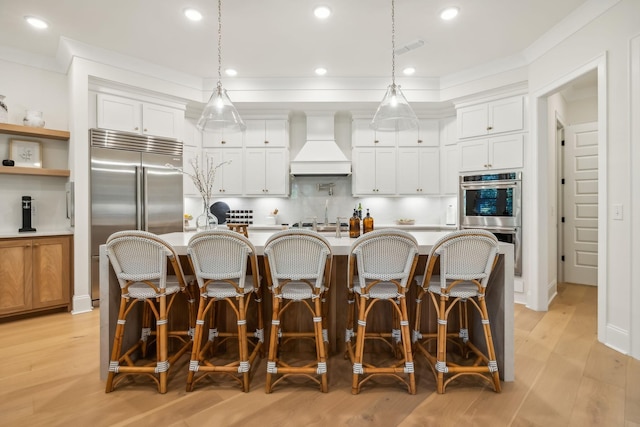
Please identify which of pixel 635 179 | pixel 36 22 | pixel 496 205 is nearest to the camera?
pixel 635 179

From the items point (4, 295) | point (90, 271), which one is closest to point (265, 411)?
point (90, 271)

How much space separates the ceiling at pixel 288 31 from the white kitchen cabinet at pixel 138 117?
562 millimetres

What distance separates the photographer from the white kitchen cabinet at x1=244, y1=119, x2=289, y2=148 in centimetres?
495

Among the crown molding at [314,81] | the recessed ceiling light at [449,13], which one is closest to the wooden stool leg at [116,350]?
the crown molding at [314,81]

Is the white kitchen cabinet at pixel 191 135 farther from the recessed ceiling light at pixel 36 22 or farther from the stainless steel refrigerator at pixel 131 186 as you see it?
the recessed ceiling light at pixel 36 22

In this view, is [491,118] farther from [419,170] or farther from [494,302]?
[494,302]

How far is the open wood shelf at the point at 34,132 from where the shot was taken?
3.37 meters

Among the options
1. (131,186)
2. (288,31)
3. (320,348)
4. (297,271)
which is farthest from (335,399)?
(131,186)

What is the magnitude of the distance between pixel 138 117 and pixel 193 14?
1719 mm

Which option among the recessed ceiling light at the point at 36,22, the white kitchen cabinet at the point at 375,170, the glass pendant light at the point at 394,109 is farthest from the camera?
the white kitchen cabinet at the point at 375,170

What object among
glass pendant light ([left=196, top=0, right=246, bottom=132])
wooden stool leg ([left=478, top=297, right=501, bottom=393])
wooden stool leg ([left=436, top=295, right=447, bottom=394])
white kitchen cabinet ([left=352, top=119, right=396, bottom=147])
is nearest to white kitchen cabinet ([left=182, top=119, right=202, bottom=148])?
glass pendant light ([left=196, top=0, right=246, bottom=132])

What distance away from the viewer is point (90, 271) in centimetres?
365

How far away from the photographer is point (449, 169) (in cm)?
489

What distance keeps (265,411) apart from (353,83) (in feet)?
13.5
